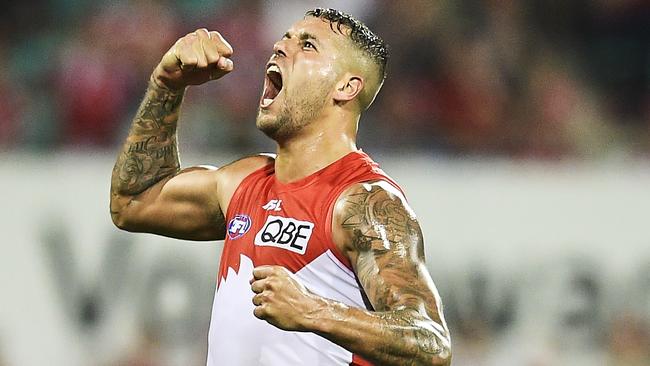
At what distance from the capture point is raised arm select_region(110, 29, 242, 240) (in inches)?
171

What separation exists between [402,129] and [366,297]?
329 cm

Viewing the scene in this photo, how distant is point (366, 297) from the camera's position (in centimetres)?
365

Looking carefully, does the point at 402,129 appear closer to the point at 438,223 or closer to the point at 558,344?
the point at 438,223

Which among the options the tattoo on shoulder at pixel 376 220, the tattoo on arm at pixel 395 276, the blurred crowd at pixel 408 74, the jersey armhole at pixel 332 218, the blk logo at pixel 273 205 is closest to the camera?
the tattoo on arm at pixel 395 276

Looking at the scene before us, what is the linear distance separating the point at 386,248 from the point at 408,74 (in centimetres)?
379

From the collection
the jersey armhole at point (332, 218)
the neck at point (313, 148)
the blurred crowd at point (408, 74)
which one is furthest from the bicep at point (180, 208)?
the blurred crowd at point (408, 74)

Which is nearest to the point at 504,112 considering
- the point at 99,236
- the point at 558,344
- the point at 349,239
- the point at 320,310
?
the point at 558,344

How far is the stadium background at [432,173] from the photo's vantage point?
256 inches

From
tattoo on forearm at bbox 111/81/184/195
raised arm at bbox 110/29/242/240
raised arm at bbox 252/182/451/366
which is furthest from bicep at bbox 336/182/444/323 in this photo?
tattoo on forearm at bbox 111/81/184/195

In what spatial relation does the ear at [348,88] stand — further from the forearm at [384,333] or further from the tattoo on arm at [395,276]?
the forearm at [384,333]

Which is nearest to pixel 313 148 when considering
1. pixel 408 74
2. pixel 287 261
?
pixel 287 261

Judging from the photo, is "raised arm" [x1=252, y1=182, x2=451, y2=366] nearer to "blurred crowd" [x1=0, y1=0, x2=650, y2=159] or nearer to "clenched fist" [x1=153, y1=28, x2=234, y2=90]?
"clenched fist" [x1=153, y1=28, x2=234, y2=90]

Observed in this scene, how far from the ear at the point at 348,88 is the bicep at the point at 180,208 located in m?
0.63

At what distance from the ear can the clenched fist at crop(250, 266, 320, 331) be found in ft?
4.13
